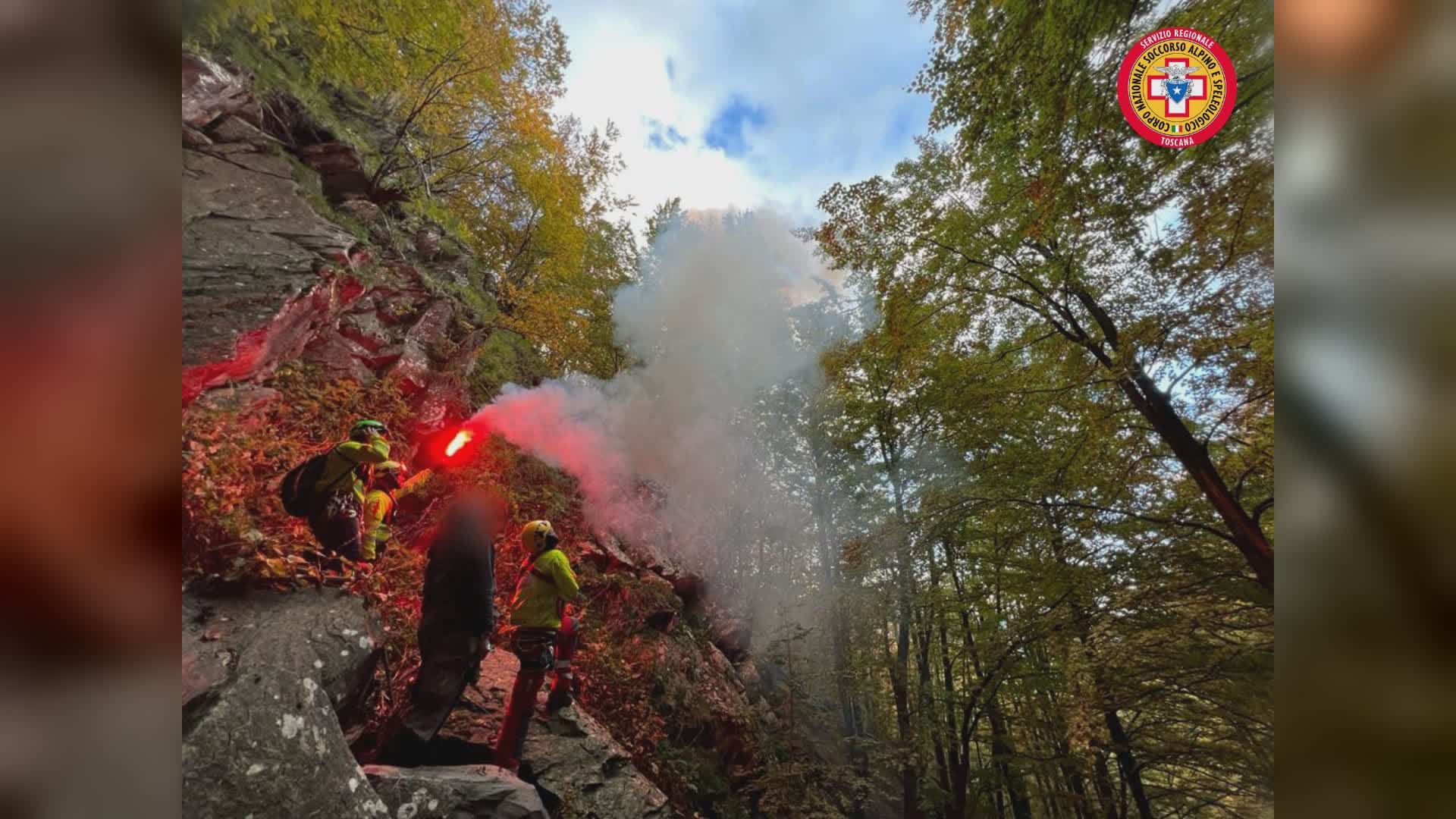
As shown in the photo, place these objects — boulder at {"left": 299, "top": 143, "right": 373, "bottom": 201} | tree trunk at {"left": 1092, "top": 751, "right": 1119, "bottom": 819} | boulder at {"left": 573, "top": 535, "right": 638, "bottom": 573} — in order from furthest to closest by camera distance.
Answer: boulder at {"left": 573, "top": 535, "right": 638, "bottom": 573} < tree trunk at {"left": 1092, "top": 751, "right": 1119, "bottom": 819} < boulder at {"left": 299, "top": 143, "right": 373, "bottom": 201}

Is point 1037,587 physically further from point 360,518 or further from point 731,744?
point 360,518

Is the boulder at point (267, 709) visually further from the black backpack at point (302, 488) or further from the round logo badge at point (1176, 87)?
the round logo badge at point (1176, 87)

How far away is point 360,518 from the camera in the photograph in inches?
136

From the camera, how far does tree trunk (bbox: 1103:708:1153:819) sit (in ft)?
16.3

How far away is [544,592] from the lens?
13.4 feet

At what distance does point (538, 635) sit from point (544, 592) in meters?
A: 0.35

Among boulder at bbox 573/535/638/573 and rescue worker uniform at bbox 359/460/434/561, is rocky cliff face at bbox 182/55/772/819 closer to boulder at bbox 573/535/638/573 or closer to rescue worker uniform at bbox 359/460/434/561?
boulder at bbox 573/535/638/573

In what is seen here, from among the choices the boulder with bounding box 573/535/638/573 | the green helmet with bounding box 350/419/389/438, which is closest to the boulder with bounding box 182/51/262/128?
the green helmet with bounding box 350/419/389/438

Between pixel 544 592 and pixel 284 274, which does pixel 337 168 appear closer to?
pixel 284 274

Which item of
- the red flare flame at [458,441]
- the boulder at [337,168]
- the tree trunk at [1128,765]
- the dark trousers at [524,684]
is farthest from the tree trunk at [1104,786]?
the boulder at [337,168]

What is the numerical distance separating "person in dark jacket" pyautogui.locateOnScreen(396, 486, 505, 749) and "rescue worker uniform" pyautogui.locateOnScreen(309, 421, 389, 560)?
683 mm

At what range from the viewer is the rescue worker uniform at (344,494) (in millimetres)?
3195

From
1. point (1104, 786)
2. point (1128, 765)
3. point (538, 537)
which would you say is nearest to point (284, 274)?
point (538, 537)
